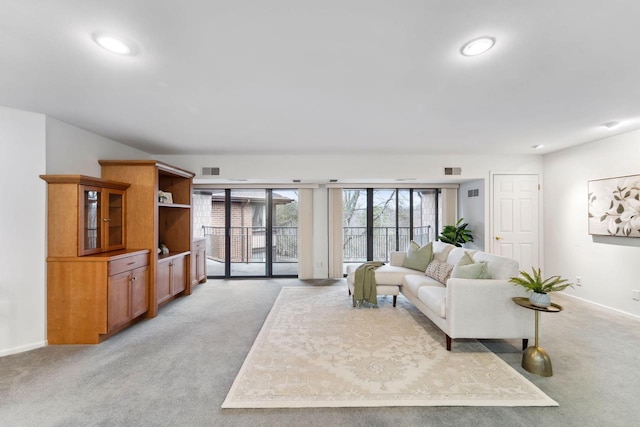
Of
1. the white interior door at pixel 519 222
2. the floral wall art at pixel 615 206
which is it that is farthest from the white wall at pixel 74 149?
the floral wall art at pixel 615 206

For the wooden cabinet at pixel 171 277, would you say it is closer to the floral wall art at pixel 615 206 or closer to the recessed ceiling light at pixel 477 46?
the recessed ceiling light at pixel 477 46

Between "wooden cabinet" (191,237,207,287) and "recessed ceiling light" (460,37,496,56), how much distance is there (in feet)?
15.6

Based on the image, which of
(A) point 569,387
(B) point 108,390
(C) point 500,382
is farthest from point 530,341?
(B) point 108,390

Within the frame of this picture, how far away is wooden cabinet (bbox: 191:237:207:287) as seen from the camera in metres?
4.88

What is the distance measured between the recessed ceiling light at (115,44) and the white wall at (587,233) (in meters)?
5.59

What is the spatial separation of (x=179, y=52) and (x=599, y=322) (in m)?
5.31

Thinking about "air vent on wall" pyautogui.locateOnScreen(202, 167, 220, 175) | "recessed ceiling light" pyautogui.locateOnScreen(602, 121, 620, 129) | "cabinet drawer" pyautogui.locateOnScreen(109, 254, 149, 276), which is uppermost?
"recessed ceiling light" pyautogui.locateOnScreen(602, 121, 620, 129)

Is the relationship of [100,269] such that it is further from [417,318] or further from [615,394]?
[615,394]

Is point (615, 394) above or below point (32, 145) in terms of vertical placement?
below

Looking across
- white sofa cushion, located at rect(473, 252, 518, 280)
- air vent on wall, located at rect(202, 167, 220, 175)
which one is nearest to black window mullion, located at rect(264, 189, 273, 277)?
air vent on wall, located at rect(202, 167, 220, 175)

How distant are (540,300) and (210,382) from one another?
2.84m

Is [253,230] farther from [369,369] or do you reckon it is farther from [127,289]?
[369,369]

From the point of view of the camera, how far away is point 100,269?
2.87 metres

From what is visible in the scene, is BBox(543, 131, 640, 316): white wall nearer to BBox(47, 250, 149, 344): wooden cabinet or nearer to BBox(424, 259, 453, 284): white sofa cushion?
BBox(424, 259, 453, 284): white sofa cushion
